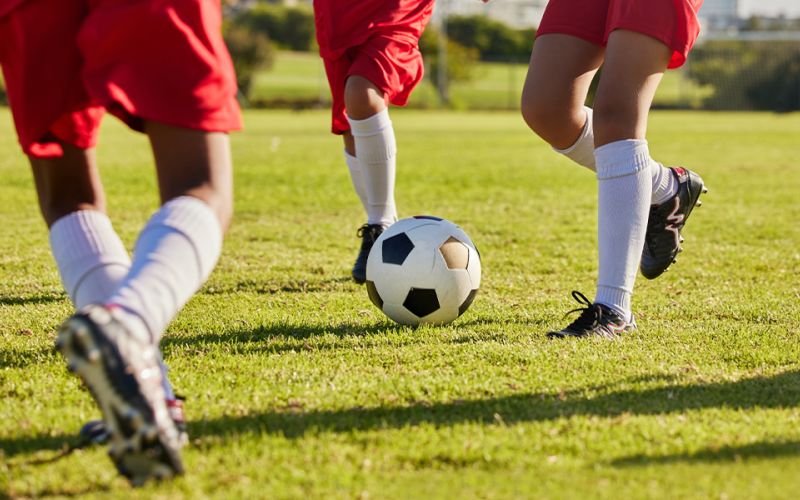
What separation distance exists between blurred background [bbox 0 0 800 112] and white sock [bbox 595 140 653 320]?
33.2 m

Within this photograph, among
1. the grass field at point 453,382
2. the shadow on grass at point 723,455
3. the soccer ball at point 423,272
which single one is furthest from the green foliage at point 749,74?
the shadow on grass at point 723,455

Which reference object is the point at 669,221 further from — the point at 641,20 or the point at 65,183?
the point at 65,183

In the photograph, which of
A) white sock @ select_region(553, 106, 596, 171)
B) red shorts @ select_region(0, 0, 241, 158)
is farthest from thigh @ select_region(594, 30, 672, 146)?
red shorts @ select_region(0, 0, 241, 158)

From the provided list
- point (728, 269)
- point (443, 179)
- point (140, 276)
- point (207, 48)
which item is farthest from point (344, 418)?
point (443, 179)

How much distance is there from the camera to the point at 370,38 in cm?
471

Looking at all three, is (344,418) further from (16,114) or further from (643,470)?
(16,114)

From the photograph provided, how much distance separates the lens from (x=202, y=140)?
2193 millimetres

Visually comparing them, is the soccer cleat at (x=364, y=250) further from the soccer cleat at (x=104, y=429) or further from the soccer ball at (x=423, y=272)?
the soccer cleat at (x=104, y=429)

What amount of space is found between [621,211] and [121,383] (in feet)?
6.89

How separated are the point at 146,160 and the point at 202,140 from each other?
10.6 metres

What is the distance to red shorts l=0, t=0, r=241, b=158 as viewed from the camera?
2119 mm

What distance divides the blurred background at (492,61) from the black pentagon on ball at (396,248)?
32936 millimetres

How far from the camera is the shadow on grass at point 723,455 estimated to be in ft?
7.30

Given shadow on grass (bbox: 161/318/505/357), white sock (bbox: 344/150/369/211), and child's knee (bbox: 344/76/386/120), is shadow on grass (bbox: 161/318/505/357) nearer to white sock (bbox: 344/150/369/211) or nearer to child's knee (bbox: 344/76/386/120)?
child's knee (bbox: 344/76/386/120)
